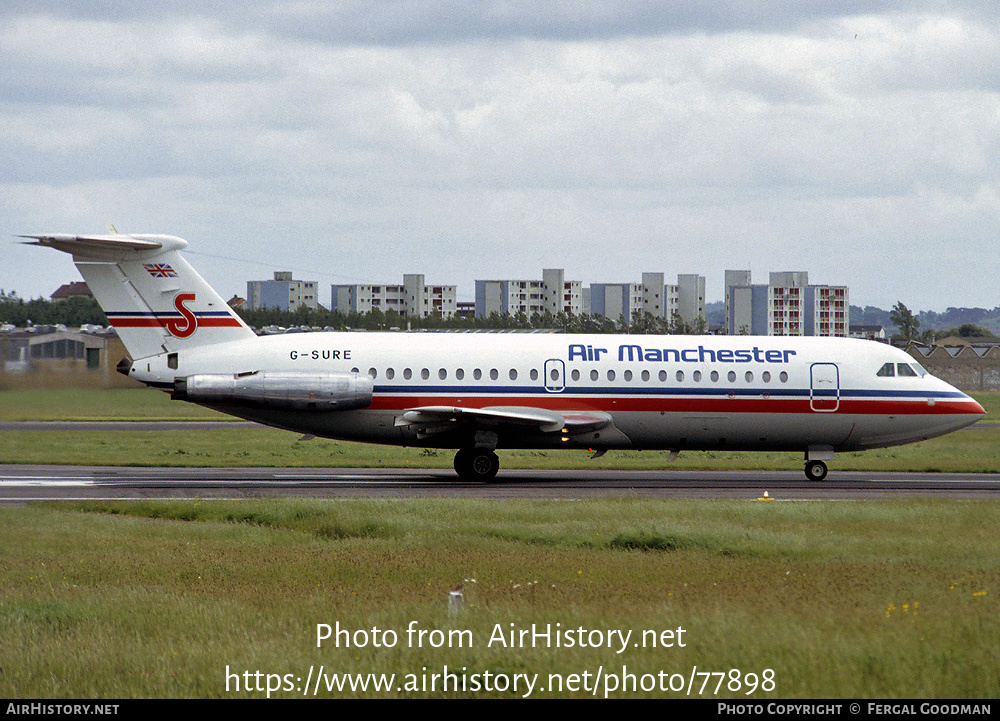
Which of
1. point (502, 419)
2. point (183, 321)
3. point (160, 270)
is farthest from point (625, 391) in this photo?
point (160, 270)

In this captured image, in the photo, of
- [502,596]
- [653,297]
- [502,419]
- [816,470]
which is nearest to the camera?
[502,596]

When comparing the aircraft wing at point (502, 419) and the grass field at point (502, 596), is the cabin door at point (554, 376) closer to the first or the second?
the aircraft wing at point (502, 419)

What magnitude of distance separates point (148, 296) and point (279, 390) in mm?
4200

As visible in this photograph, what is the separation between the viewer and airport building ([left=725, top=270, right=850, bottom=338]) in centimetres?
15827

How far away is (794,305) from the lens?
163750 millimetres

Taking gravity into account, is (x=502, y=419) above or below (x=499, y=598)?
above

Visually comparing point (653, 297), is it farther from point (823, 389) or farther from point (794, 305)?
point (823, 389)

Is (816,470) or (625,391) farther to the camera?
(816,470)

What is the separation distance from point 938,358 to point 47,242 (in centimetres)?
9794

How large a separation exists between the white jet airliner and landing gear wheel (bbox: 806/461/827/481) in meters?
0.06

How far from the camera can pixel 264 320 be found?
262 ft

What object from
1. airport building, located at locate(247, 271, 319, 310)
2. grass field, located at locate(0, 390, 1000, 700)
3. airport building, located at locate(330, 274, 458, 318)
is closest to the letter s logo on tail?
grass field, located at locate(0, 390, 1000, 700)

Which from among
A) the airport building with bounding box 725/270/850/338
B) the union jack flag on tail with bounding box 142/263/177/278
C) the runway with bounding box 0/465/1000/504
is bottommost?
→ the runway with bounding box 0/465/1000/504

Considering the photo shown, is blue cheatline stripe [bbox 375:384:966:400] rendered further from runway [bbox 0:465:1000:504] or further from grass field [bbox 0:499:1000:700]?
grass field [bbox 0:499:1000:700]
